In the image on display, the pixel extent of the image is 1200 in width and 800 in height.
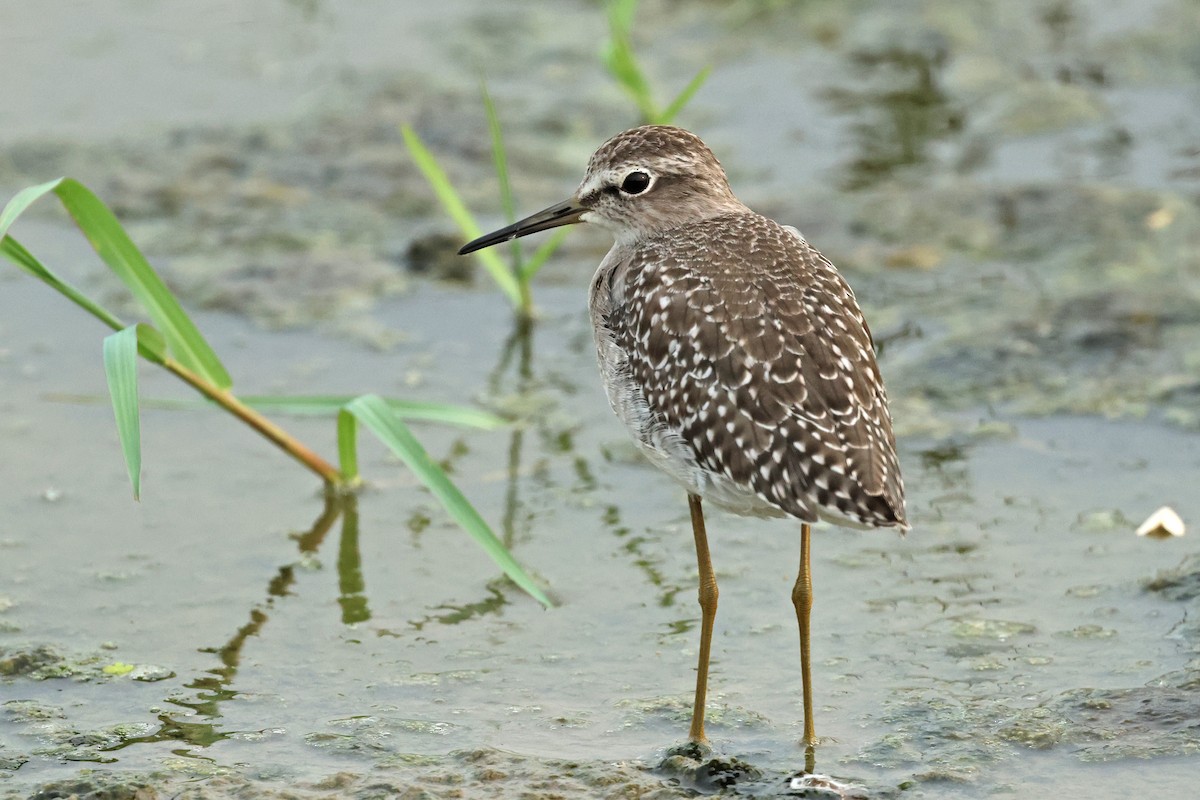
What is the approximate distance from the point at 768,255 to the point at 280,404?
191 cm

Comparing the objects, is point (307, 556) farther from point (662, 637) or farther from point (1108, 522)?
point (1108, 522)

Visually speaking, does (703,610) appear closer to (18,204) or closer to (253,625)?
(253,625)

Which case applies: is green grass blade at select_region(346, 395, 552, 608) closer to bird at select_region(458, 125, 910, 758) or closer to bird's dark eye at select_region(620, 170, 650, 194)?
bird at select_region(458, 125, 910, 758)

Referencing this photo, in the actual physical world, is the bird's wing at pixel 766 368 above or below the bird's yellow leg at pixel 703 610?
above

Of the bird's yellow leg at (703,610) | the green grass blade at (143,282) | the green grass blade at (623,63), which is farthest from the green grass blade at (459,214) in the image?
the bird's yellow leg at (703,610)

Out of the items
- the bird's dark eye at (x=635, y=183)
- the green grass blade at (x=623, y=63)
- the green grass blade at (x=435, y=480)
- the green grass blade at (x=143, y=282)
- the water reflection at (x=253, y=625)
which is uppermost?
the green grass blade at (x=623, y=63)

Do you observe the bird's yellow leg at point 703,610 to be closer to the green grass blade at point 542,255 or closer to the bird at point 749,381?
the bird at point 749,381

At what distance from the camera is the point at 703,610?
16.7 feet

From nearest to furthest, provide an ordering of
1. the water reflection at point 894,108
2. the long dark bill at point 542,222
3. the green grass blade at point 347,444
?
1. the long dark bill at point 542,222
2. the green grass blade at point 347,444
3. the water reflection at point 894,108

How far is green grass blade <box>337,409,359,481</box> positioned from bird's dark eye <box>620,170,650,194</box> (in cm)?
127

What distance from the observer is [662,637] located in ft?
18.3

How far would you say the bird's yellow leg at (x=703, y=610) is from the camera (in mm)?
4906

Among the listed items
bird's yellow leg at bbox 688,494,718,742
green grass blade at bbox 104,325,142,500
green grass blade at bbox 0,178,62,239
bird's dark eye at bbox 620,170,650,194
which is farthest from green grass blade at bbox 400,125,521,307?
bird's yellow leg at bbox 688,494,718,742

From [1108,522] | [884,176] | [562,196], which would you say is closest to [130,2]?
[562,196]
